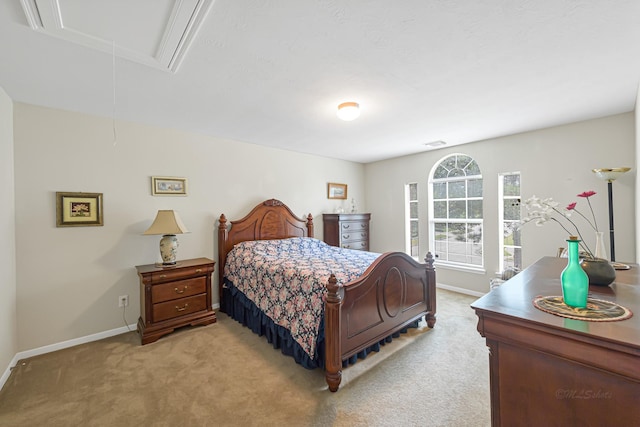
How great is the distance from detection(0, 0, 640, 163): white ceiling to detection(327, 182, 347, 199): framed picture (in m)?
2.06

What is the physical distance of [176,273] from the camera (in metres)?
2.88

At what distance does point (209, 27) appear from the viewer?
1513 mm

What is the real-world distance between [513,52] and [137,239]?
12.8 feet

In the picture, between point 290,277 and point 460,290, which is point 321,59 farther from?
point 460,290

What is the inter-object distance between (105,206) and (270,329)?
7.29 ft

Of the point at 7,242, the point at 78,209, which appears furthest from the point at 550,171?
the point at 7,242

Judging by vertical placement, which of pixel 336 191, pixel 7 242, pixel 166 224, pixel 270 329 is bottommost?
pixel 270 329

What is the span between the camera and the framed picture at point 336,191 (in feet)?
16.5

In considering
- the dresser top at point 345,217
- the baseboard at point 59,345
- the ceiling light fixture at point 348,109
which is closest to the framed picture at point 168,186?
the baseboard at point 59,345

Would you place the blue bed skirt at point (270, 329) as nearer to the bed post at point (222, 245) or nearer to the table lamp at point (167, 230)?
the bed post at point (222, 245)

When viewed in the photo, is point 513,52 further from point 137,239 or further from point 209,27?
point 137,239

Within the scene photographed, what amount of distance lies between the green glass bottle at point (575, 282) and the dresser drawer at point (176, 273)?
312 centimetres

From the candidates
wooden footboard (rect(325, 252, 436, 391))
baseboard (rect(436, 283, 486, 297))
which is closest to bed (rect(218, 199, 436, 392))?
wooden footboard (rect(325, 252, 436, 391))

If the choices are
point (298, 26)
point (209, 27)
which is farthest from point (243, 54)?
point (298, 26)
